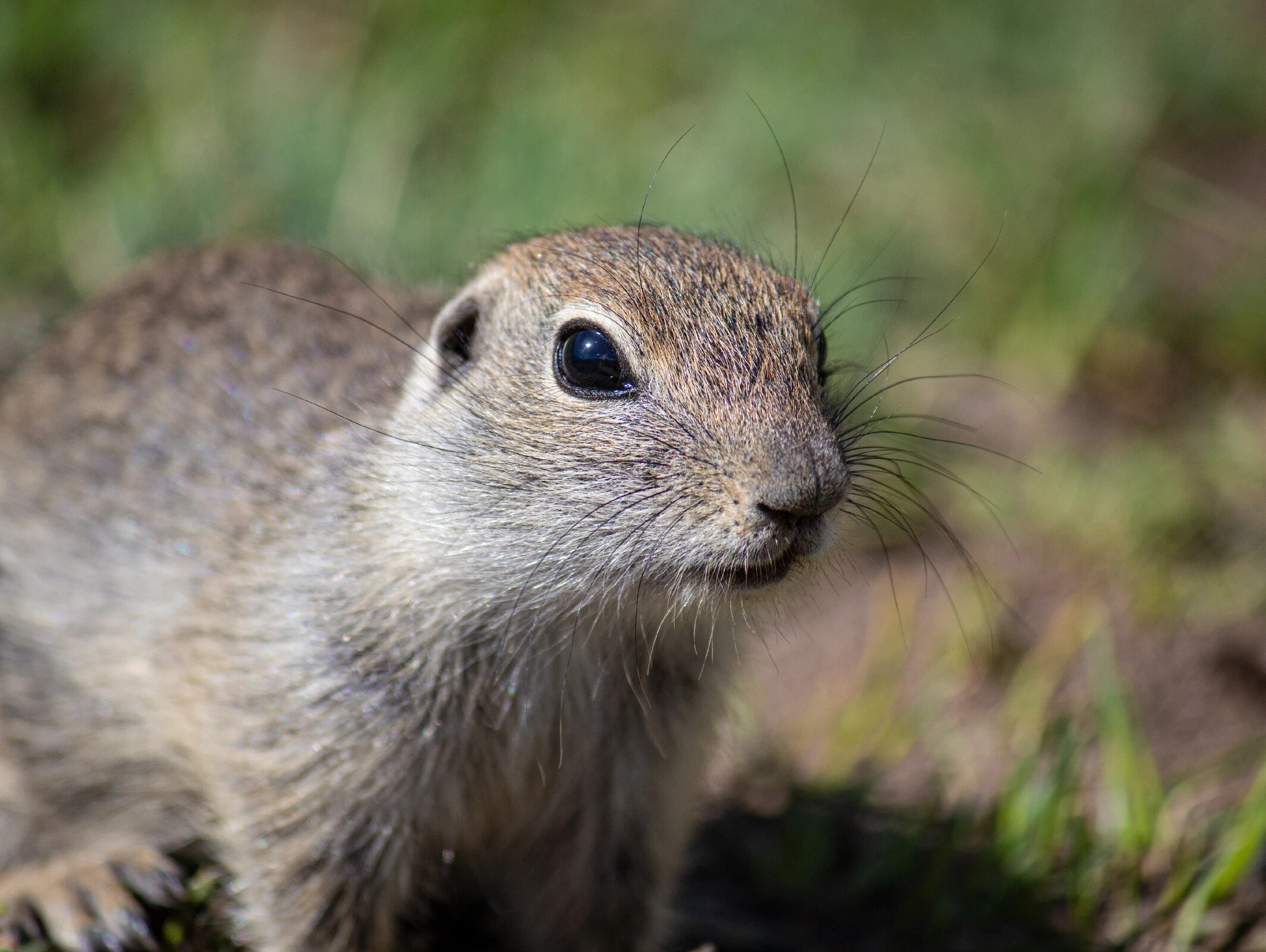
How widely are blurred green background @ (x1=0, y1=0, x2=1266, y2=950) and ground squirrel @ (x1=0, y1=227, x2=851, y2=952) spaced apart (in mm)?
889

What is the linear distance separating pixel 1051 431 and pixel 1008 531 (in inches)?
36.4

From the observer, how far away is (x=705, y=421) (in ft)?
9.21

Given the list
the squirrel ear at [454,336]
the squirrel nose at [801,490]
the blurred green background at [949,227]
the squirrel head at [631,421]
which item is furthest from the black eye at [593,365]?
the blurred green background at [949,227]

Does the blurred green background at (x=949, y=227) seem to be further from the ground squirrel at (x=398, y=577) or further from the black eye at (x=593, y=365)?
the black eye at (x=593, y=365)

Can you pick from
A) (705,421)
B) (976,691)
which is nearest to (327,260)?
(705,421)

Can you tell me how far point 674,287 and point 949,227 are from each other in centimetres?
441

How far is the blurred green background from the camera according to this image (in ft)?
14.9

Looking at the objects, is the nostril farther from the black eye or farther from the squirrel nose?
the black eye

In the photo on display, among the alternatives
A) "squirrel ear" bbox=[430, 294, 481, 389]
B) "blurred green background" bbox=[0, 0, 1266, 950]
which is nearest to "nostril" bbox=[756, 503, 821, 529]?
"squirrel ear" bbox=[430, 294, 481, 389]

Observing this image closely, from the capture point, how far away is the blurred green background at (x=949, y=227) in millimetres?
4527

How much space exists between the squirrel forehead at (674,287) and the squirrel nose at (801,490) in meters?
0.40

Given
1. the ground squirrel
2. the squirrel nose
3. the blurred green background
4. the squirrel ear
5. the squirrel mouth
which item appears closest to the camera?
the squirrel nose

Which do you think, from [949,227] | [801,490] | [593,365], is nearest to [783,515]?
[801,490]

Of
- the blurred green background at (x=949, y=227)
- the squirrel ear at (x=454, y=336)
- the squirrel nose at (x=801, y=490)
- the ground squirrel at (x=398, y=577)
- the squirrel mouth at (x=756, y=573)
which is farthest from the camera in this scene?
the blurred green background at (x=949, y=227)
